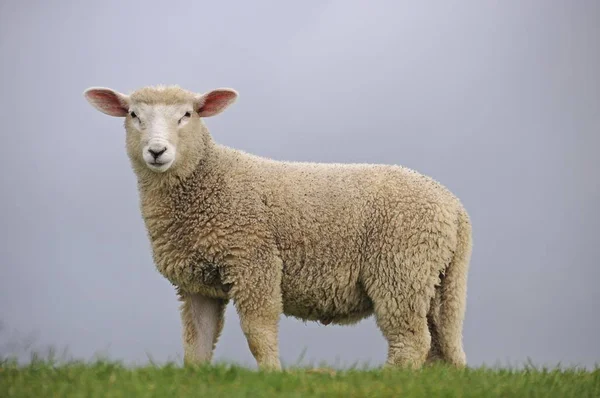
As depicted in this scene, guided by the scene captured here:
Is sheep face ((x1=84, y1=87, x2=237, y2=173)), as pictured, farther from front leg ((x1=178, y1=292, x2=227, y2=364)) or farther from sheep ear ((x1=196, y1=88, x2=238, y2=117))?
front leg ((x1=178, y1=292, x2=227, y2=364))

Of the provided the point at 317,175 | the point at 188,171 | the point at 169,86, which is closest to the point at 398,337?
the point at 317,175

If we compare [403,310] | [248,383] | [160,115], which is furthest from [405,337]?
[160,115]

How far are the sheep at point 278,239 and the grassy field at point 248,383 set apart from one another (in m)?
1.80

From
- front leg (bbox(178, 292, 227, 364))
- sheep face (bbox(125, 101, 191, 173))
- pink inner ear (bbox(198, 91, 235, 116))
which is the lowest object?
front leg (bbox(178, 292, 227, 364))

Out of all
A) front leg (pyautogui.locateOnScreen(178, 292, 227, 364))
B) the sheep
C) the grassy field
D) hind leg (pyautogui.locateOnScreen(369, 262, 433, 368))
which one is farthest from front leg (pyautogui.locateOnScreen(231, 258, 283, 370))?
the grassy field

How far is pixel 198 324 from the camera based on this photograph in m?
10.1

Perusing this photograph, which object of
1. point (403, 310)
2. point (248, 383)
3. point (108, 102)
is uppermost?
point (108, 102)

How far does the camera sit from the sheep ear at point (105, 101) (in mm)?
10367

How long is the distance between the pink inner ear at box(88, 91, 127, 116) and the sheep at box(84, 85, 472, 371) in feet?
0.05

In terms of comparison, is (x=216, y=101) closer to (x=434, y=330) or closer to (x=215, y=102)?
(x=215, y=102)

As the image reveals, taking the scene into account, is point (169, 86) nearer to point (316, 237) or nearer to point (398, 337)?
point (316, 237)

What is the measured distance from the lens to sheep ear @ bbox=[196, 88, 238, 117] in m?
10.3

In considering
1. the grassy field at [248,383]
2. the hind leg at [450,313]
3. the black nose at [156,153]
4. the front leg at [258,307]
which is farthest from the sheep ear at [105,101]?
the hind leg at [450,313]

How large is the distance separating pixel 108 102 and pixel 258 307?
3.40m
